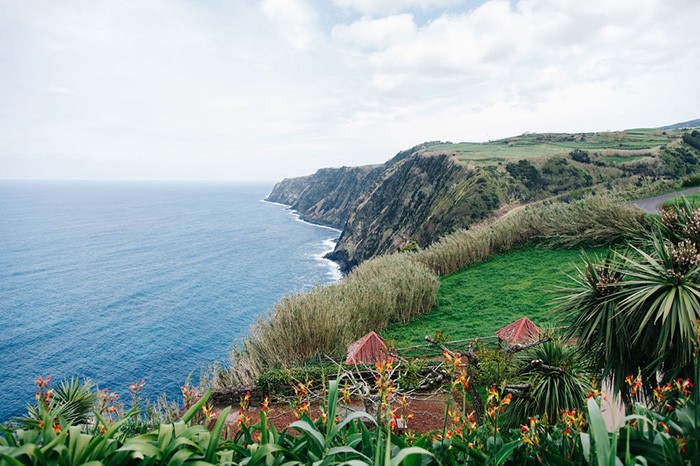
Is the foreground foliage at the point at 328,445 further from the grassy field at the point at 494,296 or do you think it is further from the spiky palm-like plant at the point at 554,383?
the grassy field at the point at 494,296

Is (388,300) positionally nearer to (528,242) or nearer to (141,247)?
(528,242)

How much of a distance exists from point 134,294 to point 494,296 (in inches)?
1569

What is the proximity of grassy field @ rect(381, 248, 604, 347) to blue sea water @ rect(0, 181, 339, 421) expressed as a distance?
7205mm

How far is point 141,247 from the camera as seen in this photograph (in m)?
64.1

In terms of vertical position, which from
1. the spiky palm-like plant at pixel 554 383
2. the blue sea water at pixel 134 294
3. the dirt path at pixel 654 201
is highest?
the dirt path at pixel 654 201

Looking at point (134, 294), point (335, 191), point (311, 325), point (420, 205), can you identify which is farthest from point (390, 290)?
point (335, 191)

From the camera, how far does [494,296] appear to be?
14062 mm

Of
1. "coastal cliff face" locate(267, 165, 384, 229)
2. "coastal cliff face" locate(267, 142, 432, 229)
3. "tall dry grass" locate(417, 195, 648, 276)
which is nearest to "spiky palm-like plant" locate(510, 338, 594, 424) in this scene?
"tall dry grass" locate(417, 195, 648, 276)

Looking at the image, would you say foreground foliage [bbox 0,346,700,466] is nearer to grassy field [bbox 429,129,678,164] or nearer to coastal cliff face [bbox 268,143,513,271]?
coastal cliff face [bbox 268,143,513,271]

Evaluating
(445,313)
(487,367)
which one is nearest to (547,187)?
(445,313)

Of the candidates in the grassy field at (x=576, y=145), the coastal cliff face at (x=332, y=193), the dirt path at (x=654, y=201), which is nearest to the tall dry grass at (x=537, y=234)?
the dirt path at (x=654, y=201)

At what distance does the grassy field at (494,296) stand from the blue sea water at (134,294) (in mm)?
7205

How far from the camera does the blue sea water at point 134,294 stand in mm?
26797

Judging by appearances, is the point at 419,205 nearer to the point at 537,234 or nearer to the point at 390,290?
the point at 537,234
